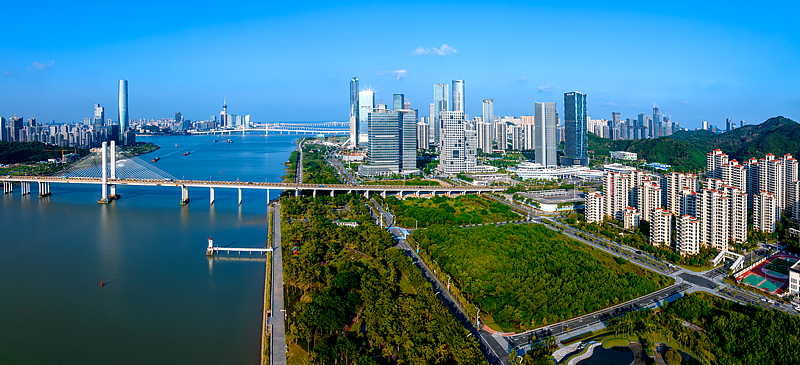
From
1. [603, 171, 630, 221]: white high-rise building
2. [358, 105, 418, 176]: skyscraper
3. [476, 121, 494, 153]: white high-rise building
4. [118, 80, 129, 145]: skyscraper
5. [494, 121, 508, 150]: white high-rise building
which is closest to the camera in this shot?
[603, 171, 630, 221]: white high-rise building

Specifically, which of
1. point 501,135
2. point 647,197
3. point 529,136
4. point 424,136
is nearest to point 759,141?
Result: point 529,136

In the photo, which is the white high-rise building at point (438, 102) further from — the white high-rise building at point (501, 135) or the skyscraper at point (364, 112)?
the skyscraper at point (364, 112)

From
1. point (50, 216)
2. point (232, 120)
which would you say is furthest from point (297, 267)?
point (232, 120)

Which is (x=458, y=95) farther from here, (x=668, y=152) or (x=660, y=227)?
(x=660, y=227)

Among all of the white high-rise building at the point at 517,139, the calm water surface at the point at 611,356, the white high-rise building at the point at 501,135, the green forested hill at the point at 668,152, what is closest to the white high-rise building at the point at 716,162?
the green forested hill at the point at 668,152

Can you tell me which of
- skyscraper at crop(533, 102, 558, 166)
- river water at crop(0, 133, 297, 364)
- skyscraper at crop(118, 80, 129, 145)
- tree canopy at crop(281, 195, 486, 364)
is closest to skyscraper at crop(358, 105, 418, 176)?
skyscraper at crop(533, 102, 558, 166)

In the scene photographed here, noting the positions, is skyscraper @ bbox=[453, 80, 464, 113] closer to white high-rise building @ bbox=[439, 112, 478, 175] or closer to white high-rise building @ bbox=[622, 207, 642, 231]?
white high-rise building @ bbox=[439, 112, 478, 175]
